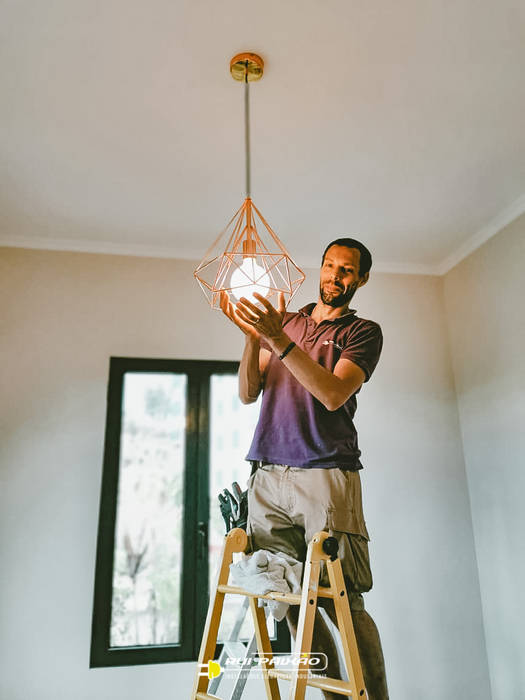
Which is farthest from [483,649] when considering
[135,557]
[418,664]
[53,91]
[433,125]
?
[53,91]

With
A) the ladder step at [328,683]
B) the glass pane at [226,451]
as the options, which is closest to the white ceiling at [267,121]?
the glass pane at [226,451]

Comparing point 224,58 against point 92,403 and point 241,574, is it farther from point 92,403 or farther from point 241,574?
point 92,403

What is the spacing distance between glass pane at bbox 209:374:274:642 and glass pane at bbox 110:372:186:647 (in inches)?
7.0

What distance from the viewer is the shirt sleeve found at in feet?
6.04

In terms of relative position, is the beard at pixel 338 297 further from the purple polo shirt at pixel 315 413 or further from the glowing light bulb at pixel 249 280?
the glowing light bulb at pixel 249 280

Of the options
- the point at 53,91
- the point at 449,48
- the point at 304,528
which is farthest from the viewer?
A: the point at 53,91

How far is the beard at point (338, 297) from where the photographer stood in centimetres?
197

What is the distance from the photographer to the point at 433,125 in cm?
237

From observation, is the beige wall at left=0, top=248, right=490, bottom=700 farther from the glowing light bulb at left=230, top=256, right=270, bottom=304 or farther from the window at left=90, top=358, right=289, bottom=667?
the glowing light bulb at left=230, top=256, right=270, bottom=304

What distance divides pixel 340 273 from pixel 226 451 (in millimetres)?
1624

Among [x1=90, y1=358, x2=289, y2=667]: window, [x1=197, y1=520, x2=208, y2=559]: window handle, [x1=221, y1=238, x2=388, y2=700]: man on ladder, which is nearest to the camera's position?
[x1=221, y1=238, x2=388, y2=700]: man on ladder

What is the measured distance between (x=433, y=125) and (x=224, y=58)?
930 millimetres

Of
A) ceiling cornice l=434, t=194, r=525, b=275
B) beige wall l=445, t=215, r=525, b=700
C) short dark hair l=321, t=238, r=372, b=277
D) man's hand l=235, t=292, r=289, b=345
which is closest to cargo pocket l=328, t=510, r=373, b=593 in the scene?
man's hand l=235, t=292, r=289, b=345

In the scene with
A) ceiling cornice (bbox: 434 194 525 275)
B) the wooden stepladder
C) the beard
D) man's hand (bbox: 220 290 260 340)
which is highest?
ceiling cornice (bbox: 434 194 525 275)
